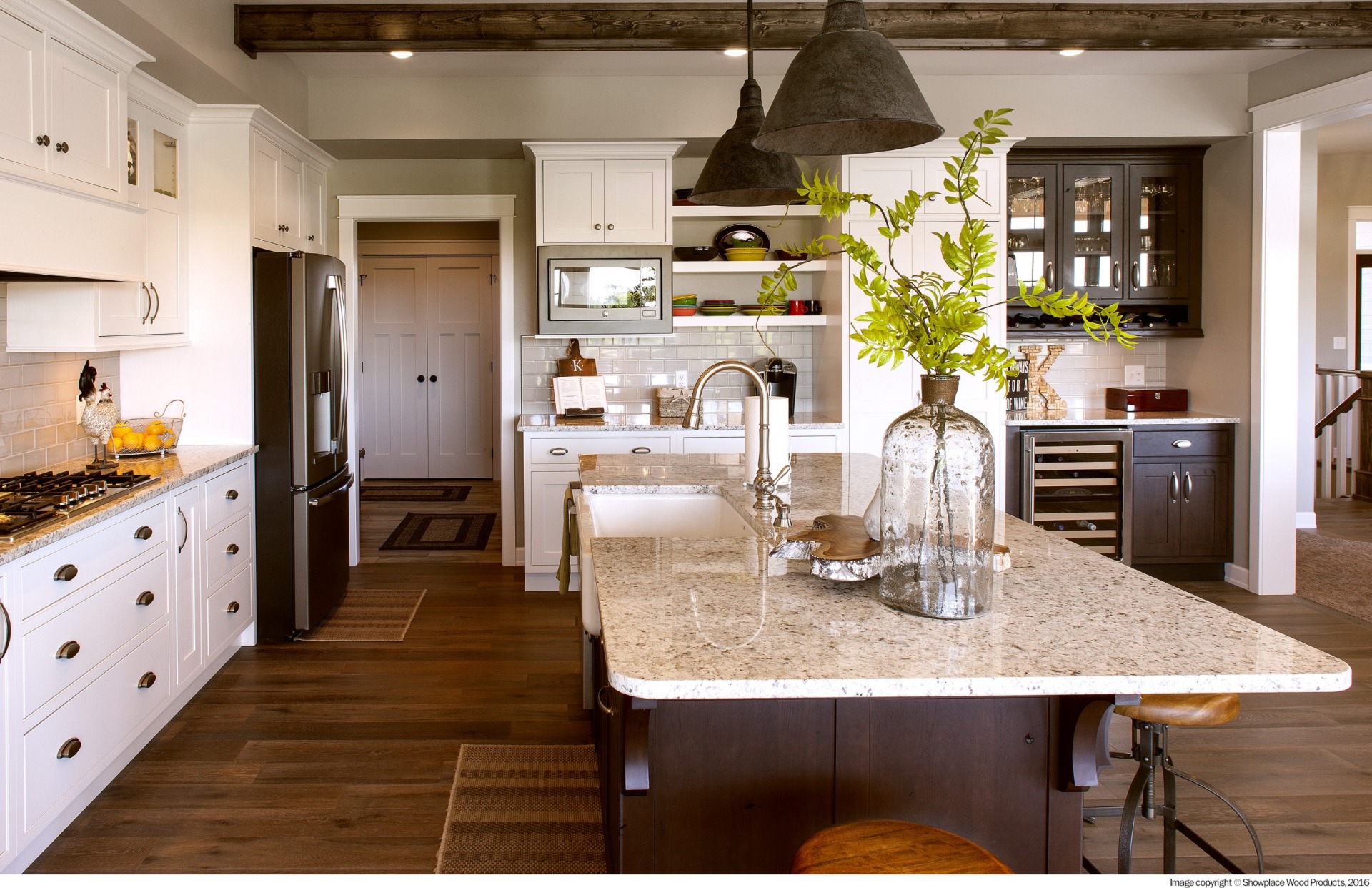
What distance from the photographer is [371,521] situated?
24.6 ft

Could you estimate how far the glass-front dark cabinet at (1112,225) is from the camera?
5.66 meters

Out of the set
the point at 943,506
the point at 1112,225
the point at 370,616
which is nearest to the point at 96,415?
the point at 370,616

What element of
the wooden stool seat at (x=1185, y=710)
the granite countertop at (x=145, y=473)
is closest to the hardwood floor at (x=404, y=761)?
the wooden stool seat at (x=1185, y=710)

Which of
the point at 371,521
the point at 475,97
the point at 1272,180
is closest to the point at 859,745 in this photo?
the point at 475,97

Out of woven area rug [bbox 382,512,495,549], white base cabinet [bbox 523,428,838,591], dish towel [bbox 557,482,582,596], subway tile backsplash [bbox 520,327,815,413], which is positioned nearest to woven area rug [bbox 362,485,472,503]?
woven area rug [bbox 382,512,495,549]

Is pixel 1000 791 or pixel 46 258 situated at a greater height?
pixel 46 258

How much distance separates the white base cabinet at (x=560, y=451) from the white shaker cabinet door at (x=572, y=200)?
104 cm

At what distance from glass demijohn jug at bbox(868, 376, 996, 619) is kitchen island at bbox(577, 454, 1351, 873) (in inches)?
1.9

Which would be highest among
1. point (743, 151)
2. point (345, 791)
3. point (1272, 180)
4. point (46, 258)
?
point (1272, 180)

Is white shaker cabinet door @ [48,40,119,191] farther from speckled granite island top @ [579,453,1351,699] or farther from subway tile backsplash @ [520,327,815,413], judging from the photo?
subway tile backsplash @ [520,327,815,413]

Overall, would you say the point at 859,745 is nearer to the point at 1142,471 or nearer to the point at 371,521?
the point at 1142,471

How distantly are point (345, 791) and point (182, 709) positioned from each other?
1.04 meters

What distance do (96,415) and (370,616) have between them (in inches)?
63.3

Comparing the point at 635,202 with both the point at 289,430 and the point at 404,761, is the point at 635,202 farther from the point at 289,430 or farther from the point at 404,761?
the point at 404,761
